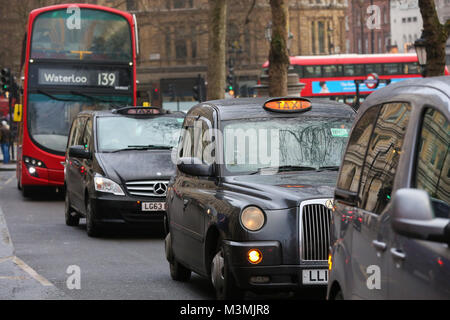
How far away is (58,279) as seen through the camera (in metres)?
10.4

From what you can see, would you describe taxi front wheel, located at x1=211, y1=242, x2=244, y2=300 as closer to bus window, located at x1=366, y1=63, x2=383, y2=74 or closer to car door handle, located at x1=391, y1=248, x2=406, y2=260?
car door handle, located at x1=391, y1=248, x2=406, y2=260

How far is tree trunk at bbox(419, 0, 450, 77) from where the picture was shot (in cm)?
1958

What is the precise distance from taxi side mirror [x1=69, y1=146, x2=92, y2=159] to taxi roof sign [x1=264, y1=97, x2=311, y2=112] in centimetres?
643

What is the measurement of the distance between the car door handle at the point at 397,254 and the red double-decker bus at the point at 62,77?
19401 millimetres

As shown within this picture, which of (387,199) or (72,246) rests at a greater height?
(387,199)

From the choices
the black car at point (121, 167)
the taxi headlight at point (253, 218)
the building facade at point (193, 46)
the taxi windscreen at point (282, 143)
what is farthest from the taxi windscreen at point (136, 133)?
the building facade at point (193, 46)

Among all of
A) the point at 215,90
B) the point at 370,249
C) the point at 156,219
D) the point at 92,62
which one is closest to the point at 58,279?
the point at 156,219

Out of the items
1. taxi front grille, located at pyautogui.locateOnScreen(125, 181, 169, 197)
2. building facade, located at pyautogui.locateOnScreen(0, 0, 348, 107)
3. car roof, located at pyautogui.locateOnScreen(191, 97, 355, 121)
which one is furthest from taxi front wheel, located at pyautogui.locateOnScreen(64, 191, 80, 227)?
building facade, located at pyautogui.locateOnScreen(0, 0, 348, 107)

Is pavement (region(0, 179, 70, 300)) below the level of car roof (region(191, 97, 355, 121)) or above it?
below

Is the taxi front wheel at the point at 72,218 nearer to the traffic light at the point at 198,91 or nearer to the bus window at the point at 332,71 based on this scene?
the traffic light at the point at 198,91
